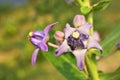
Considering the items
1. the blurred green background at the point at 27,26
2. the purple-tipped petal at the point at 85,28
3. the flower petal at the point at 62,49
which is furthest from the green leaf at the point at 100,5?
the blurred green background at the point at 27,26

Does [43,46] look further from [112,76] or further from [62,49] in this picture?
[112,76]

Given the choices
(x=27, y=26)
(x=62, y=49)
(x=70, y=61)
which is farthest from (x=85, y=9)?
(x=27, y=26)

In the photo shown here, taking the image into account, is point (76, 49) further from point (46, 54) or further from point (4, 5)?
point (4, 5)

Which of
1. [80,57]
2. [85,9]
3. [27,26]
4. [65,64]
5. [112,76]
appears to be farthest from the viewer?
[27,26]

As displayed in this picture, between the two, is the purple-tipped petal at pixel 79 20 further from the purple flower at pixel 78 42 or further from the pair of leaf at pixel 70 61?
the pair of leaf at pixel 70 61

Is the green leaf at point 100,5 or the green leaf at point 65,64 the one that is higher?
the green leaf at point 100,5

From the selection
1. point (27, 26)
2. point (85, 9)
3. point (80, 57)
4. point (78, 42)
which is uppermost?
point (27, 26)

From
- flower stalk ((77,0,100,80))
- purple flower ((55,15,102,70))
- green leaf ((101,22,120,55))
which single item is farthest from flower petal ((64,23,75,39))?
green leaf ((101,22,120,55))
